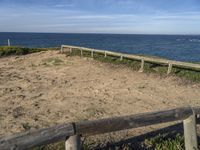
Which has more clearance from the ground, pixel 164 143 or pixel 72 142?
pixel 72 142

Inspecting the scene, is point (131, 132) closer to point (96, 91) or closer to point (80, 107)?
point (80, 107)

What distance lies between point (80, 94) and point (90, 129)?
713 centimetres

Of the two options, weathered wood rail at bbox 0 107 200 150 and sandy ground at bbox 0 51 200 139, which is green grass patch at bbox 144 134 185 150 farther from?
sandy ground at bbox 0 51 200 139

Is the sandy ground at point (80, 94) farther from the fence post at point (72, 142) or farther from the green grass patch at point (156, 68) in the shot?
the fence post at point (72, 142)

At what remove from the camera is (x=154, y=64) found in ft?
59.1

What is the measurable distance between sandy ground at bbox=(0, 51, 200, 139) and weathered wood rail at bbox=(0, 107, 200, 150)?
11.7 feet

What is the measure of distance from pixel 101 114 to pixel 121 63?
1026 centimetres

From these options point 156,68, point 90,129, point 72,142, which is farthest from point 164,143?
point 156,68

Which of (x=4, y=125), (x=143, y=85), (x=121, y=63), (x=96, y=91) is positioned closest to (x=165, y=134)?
(x=4, y=125)

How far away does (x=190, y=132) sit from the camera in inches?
209

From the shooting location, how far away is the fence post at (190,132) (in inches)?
206

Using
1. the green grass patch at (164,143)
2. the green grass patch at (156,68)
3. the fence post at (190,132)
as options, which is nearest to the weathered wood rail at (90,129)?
the fence post at (190,132)

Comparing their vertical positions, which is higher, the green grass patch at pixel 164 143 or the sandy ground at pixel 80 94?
the green grass patch at pixel 164 143

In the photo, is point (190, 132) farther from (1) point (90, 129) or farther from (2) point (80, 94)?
(2) point (80, 94)
